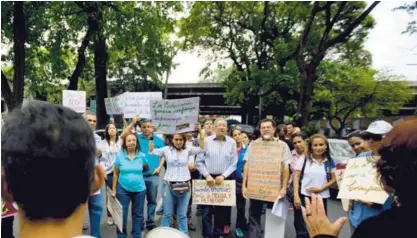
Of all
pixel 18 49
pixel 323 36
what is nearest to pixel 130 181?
pixel 18 49

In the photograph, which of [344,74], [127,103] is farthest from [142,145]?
[344,74]

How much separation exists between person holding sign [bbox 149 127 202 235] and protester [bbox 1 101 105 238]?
13.5 feet

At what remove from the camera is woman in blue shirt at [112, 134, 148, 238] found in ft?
16.3

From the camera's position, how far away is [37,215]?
1.00 metres

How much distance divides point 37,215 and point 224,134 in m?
4.55

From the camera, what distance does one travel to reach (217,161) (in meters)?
5.43

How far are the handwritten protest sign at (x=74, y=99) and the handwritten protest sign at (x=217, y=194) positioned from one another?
299 cm

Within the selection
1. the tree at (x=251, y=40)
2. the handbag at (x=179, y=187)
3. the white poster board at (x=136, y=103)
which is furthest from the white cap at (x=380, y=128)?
the tree at (x=251, y=40)

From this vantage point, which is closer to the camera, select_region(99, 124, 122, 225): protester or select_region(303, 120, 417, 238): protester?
select_region(303, 120, 417, 238): protester

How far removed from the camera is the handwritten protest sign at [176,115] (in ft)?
19.0

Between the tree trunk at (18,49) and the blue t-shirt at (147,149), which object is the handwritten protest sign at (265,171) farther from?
the tree trunk at (18,49)

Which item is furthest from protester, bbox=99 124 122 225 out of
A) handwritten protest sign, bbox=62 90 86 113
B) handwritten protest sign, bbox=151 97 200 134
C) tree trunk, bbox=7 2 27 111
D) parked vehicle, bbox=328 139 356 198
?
tree trunk, bbox=7 2 27 111

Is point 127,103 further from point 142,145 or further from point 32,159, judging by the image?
point 32,159

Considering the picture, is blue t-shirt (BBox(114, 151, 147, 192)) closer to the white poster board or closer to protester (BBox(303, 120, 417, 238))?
the white poster board
